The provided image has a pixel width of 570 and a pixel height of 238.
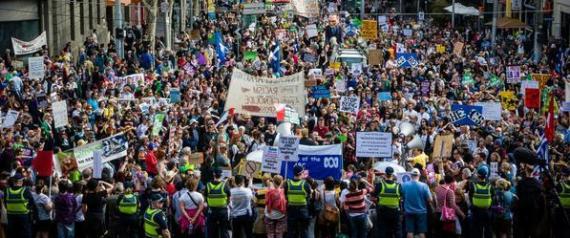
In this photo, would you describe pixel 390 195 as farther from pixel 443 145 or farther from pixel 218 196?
pixel 443 145

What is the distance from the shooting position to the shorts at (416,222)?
18297 millimetres

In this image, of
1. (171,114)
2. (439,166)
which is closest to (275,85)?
(171,114)

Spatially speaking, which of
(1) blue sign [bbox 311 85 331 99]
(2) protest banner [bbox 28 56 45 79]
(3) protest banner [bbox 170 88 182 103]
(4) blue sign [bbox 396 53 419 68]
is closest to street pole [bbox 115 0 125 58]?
(2) protest banner [bbox 28 56 45 79]

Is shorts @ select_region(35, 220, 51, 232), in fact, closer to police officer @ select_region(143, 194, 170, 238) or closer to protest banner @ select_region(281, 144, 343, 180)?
police officer @ select_region(143, 194, 170, 238)

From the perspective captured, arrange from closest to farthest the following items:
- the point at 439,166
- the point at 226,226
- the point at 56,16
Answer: the point at 226,226
the point at 439,166
the point at 56,16

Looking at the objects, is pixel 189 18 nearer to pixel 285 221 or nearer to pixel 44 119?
pixel 44 119

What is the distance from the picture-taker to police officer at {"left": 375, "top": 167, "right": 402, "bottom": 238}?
59.2ft

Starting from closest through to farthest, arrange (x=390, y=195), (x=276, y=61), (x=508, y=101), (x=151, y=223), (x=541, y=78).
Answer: (x=151, y=223) < (x=390, y=195) < (x=508, y=101) < (x=541, y=78) < (x=276, y=61)

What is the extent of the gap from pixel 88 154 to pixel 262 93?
19.5 feet

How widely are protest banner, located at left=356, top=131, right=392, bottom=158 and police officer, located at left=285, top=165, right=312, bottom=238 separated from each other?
2.90 metres

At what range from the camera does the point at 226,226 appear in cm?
1831

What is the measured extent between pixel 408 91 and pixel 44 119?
31.2 ft

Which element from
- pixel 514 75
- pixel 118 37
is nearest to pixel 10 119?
pixel 118 37

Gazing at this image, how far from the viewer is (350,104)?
27047 millimetres
